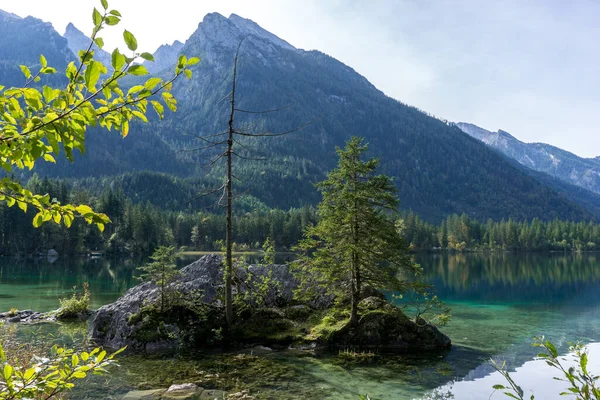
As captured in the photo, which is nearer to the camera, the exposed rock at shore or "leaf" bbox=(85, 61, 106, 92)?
"leaf" bbox=(85, 61, 106, 92)

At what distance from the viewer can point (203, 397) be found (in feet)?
36.8

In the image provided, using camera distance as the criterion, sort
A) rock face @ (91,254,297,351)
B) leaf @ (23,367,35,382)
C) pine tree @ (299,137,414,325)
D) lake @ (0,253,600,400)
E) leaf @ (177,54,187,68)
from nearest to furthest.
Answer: leaf @ (23,367,35,382)
leaf @ (177,54,187,68)
lake @ (0,253,600,400)
rock face @ (91,254,297,351)
pine tree @ (299,137,414,325)

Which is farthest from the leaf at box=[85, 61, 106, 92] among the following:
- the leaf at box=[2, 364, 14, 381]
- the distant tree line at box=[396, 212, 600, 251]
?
the distant tree line at box=[396, 212, 600, 251]

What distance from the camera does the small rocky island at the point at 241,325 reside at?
18422 mm

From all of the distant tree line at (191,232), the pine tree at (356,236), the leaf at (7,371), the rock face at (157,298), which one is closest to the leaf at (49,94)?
the leaf at (7,371)

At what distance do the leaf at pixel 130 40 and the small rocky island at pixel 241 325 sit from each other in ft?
57.5

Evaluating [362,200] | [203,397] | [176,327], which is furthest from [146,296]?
[362,200]

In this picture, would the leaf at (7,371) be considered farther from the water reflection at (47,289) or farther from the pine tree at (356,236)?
the water reflection at (47,289)

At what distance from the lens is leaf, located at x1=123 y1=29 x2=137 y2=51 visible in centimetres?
218

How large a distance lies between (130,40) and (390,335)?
1915 centimetres

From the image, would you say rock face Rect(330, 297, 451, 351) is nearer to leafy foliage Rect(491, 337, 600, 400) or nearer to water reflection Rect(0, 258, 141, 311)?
leafy foliage Rect(491, 337, 600, 400)

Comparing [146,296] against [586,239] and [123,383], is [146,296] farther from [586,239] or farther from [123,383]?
[586,239]

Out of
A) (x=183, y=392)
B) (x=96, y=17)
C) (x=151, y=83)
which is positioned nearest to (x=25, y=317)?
(x=183, y=392)

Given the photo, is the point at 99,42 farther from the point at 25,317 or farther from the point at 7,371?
the point at 25,317
